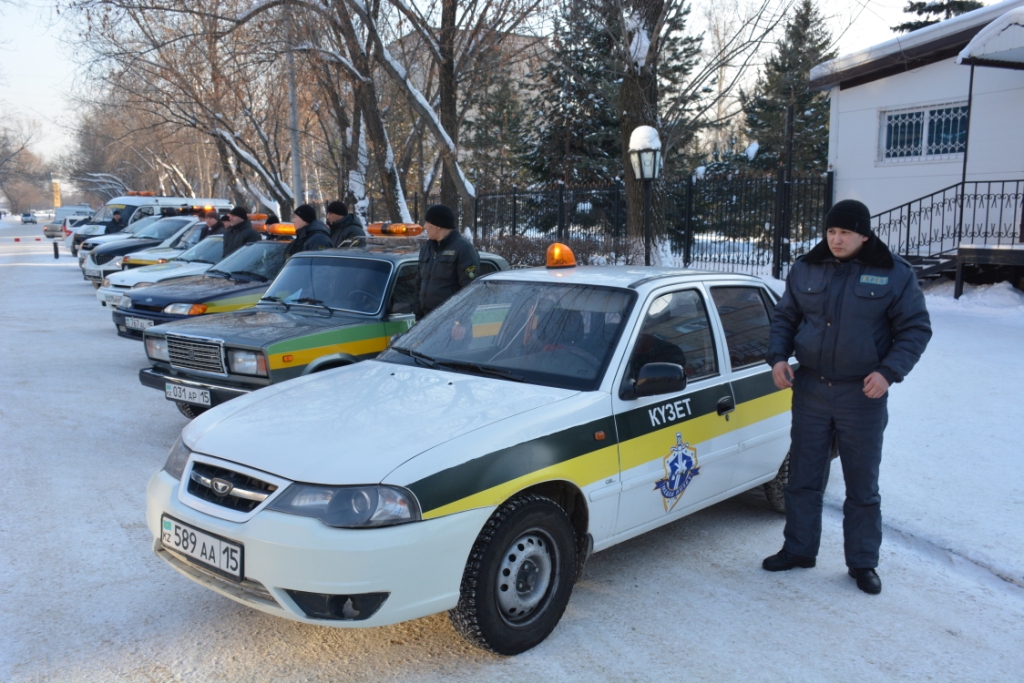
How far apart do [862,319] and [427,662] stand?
8.31ft

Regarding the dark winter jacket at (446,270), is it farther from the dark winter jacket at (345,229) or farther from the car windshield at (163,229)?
the car windshield at (163,229)

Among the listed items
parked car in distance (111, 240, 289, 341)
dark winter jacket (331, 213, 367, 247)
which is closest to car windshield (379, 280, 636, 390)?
parked car in distance (111, 240, 289, 341)

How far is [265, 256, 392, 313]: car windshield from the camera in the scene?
679cm

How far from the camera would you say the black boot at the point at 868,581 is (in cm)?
406

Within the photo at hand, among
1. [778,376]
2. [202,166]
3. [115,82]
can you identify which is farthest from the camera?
[202,166]

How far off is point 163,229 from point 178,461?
16.7 metres

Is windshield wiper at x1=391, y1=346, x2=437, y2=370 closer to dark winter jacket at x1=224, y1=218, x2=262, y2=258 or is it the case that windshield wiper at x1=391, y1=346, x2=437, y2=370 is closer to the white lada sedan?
the white lada sedan


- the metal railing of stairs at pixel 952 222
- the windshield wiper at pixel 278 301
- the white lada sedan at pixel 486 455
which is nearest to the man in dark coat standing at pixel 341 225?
the windshield wiper at pixel 278 301

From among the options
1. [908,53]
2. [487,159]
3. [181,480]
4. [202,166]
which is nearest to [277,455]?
[181,480]

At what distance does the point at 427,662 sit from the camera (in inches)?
132

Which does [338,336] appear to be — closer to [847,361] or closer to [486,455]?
[486,455]

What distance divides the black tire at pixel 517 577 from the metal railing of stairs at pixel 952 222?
38.0ft

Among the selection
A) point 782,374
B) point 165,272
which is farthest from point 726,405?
point 165,272

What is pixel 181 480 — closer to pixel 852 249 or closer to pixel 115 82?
pixel 852 249
